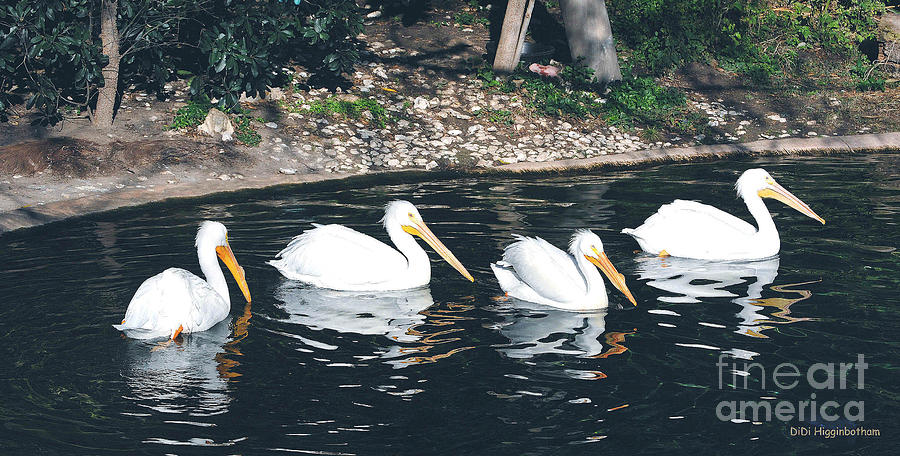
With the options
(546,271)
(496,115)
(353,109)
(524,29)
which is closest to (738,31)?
(524,29)

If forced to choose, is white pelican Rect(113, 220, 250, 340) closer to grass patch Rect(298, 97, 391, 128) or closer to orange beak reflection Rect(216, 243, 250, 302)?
orange beak reflection Rect(216, 243, 250, 302)

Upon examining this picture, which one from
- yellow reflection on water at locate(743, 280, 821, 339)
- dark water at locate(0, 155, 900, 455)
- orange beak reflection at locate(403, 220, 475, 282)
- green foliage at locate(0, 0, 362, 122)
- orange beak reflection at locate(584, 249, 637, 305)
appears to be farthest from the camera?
green foliage at locate(0, 0, 362, 122)

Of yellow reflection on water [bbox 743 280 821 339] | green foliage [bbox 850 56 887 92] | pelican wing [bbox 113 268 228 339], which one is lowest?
yellow reflection on water [bbox 743 280 821 339]

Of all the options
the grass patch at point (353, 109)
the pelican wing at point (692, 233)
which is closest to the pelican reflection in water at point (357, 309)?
the pelican wing at point (692, 233)

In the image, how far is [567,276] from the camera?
7.68 m

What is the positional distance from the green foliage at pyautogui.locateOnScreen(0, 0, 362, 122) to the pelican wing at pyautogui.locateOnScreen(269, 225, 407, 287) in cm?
→ 543

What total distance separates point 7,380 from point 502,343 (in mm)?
3095

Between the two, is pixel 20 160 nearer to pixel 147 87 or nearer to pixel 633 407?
pixel 147 87

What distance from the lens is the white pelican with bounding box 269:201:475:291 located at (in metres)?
8.10

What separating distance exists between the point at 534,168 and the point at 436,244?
493 centimetres

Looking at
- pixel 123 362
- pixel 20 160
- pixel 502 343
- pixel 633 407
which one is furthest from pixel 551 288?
pixel 20 160

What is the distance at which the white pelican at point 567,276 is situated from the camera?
7.61m

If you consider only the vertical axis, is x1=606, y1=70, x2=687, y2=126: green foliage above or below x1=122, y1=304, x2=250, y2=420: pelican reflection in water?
above

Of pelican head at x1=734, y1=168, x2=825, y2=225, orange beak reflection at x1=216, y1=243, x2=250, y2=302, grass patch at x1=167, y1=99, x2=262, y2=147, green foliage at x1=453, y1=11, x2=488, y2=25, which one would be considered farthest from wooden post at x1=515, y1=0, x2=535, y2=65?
orange beak reflection at x1=216, y1=243, x2=250, y2=302
